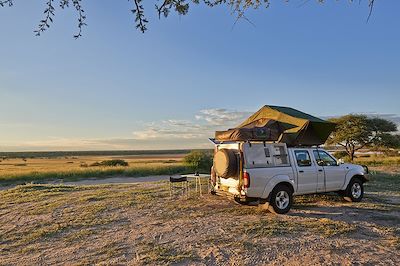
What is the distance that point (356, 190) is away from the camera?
10.8m

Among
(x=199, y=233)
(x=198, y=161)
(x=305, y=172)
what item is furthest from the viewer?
(x=198, y=161)

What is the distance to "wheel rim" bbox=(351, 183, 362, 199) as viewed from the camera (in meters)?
10.6

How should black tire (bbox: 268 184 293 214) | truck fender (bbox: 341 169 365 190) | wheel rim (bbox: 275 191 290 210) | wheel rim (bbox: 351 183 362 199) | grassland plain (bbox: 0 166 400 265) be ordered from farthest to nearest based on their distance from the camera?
wheel rim (bbox: 351 183 362 199) < truck fender (bbox: 341 169 365 190) < wheel rim (bbox: 275 191 290 210) < black tire (bbox: 268 184 293 214) < grassland plain (bbox: 0 166 400 265)

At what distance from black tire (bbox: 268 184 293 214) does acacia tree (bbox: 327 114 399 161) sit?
32.4 metres

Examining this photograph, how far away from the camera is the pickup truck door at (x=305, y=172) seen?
9.36 metres

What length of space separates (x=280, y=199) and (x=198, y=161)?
2827 centimetres

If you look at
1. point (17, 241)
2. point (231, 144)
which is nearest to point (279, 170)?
point (231, 144)

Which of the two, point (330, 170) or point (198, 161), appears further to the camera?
point (198, 161)

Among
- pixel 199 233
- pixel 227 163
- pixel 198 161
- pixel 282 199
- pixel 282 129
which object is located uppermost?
pixel 282 129

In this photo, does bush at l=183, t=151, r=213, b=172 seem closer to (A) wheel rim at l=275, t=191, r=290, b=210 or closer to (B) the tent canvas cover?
(B) the tent canvas cover

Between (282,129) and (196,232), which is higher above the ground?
(282,129)

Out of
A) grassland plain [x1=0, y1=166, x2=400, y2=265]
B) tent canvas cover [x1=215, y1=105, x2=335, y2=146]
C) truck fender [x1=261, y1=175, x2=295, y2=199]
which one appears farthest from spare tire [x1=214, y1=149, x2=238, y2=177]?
grassland plain [x1=0, y1=166, x2=400, y2=265]

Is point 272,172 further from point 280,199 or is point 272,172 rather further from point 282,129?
point 282,129

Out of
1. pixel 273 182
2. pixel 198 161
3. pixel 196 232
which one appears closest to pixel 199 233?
pixel 196 232
